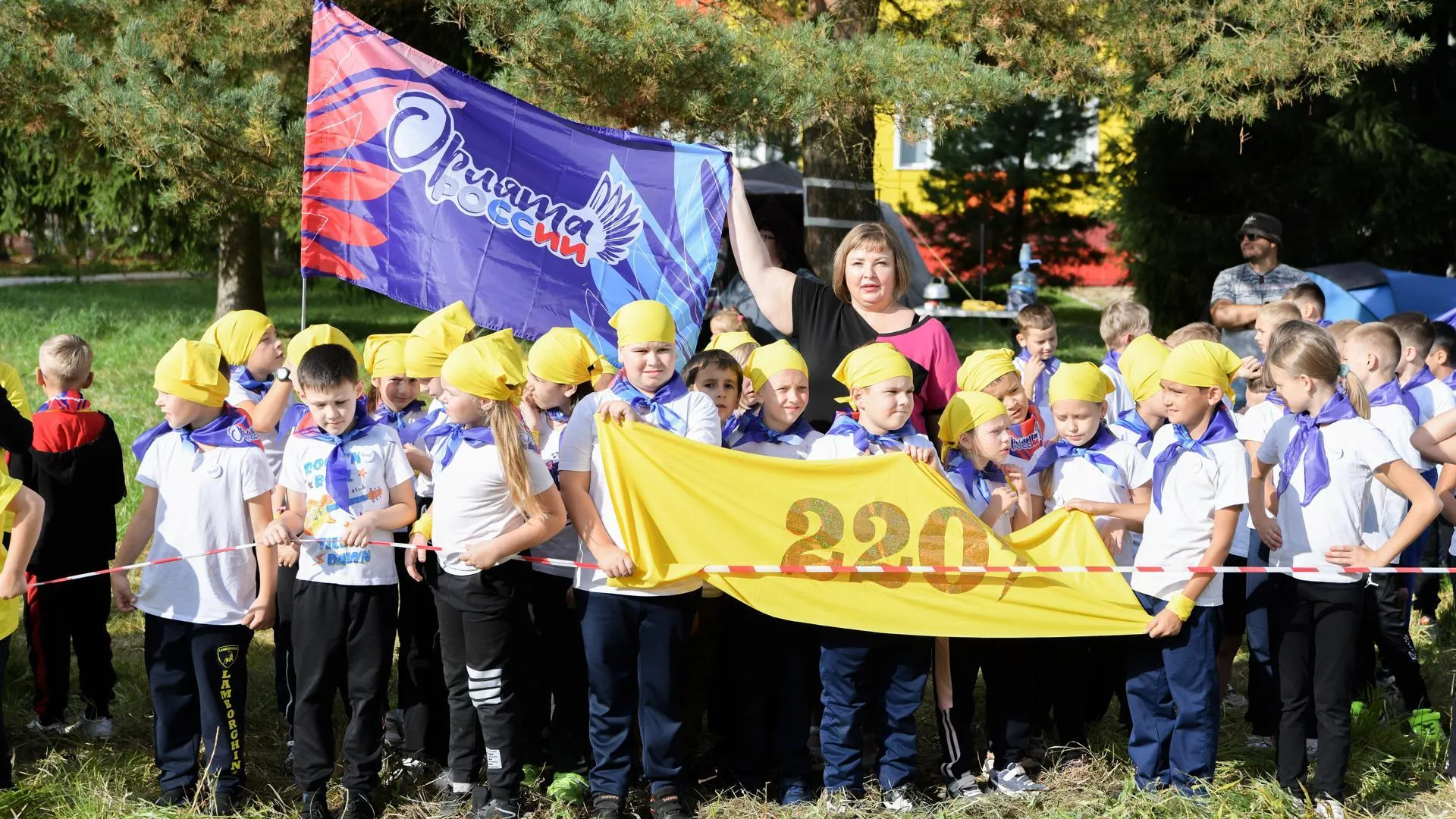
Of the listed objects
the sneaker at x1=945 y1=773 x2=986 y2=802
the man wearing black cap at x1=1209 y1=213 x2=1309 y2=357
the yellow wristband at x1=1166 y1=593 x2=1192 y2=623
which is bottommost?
the sneaker at x1=945 y1=773 x2=986 y2=802

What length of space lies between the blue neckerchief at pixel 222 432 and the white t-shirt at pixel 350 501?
0.54 feet

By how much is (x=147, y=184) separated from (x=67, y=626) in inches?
486

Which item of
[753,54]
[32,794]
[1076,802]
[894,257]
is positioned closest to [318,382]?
[32,794]

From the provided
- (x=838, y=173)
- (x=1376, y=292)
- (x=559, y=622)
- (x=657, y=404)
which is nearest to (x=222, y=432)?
(x=559, y=622)

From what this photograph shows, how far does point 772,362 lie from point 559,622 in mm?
1219

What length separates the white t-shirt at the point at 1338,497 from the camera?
14.9 feet

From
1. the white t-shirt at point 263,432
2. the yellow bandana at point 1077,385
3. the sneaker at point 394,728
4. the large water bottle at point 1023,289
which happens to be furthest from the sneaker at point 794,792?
the large water bottle at point 1023,289

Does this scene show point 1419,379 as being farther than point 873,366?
Yes

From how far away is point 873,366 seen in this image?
4.65m

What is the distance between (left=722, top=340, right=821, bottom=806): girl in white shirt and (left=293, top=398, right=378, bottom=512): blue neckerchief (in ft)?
4.32

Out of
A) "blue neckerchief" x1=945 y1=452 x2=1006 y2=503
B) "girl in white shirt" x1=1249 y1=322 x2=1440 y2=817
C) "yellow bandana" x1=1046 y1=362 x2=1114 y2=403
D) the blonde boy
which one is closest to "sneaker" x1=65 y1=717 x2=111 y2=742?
"blue neckerchief" x1=945 y1=452 x2=1006 y2=503

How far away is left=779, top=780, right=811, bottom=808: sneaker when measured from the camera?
473cm

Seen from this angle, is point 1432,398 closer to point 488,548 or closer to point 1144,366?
point 1144,366

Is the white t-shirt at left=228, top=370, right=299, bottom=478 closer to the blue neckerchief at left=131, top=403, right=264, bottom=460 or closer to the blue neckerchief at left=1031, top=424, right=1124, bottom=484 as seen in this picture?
the blue neckerchief at left=131, top=403, right=264, bottom=460
